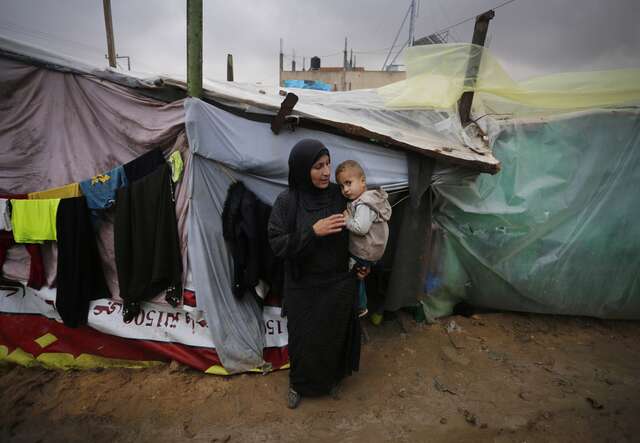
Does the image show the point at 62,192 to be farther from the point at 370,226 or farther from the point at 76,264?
the point at 370,226

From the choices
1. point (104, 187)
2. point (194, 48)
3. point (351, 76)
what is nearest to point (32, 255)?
point (104, 187)

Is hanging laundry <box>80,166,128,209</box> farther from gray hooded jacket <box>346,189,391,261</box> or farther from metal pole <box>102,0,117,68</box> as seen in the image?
metal pole <box>102,0,117,68</box>

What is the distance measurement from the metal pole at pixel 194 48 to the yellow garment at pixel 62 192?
123cm

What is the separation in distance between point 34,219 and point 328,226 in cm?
245

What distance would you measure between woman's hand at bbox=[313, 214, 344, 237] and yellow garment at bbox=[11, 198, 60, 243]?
2181mm

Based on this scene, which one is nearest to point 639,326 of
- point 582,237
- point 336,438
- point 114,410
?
point 582,237

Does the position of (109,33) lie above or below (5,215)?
above

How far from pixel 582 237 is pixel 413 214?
1775 millimetres

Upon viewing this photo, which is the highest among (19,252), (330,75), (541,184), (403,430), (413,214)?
(330,75)

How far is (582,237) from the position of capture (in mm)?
3086

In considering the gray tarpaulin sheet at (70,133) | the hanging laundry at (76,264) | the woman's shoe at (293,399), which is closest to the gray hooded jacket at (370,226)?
the woman's shoe at (293,399)

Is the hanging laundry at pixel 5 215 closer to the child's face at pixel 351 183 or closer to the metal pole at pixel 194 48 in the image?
the metal pole at pixel 194 48

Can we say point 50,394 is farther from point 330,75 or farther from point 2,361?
point 330,75

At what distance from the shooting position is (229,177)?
2.50 meters
